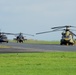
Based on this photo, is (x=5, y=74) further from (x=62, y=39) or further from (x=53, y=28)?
(x=62, y=39)

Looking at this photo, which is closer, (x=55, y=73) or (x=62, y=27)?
(x=55, y=73)

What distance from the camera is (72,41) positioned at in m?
72.3

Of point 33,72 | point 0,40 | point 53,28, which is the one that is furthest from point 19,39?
point 33,72

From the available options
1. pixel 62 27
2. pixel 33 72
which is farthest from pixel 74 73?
pixel 62 27

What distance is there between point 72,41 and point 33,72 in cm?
5765

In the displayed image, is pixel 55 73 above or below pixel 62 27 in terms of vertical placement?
below

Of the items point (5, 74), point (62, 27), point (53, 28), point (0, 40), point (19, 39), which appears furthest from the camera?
point (19, 39)

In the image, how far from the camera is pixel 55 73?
14.8 meters

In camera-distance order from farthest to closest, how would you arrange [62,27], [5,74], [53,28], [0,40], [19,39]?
[19,39]
[0,40]
[62,27]
[53,28]
[5,74]

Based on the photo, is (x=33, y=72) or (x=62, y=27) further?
(x=62, y=27)

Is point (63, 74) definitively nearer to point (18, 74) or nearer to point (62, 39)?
point (18, 74)

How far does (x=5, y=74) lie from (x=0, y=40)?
75.8 metres

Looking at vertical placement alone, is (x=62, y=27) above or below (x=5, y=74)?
above

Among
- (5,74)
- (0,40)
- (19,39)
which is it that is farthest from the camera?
(19,39)
